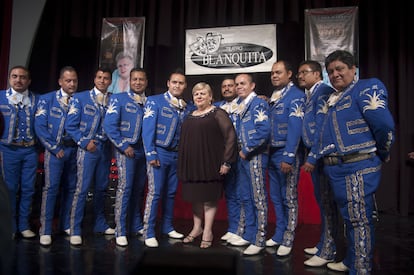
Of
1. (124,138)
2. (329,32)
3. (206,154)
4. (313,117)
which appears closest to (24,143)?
(124,138)

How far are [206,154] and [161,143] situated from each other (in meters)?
0.46

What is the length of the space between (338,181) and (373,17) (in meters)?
3.95

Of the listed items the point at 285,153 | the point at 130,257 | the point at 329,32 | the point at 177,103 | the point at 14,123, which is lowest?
the point at 130,257

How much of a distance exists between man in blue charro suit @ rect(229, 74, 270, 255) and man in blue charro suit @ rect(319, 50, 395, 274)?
0.76 meters

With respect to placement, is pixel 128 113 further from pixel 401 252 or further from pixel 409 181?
pixel 409 181

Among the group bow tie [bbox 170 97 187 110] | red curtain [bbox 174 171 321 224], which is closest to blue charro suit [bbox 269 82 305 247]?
bow tie [bbox 170 97 187 110]

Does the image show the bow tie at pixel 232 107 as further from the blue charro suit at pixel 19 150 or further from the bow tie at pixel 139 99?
the blue charro suit at pixel 19 150

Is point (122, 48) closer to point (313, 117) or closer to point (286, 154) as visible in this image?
point (286, 154)

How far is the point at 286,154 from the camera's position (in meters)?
2.74

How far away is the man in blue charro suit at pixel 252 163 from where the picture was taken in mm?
2791

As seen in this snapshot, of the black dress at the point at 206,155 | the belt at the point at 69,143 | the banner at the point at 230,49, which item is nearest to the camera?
the black dress at the point at 206,155

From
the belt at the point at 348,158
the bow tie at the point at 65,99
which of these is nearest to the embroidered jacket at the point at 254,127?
the belt at the point at 348,158

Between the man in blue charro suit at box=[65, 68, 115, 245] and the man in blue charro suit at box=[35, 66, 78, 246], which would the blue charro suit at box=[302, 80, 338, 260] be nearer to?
the man in blue charro suit at box=[65, 68, 115, 245]

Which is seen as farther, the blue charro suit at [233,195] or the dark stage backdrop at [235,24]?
the dark stage backdrop at [235,24]
